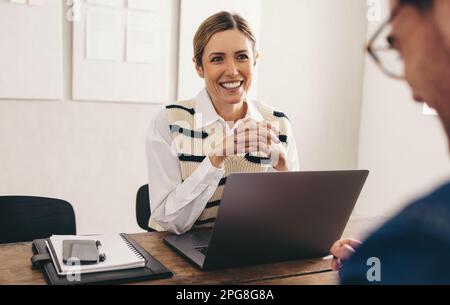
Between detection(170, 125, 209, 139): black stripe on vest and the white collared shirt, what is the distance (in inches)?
0.9

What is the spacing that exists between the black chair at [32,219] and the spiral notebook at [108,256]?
0.57 metres

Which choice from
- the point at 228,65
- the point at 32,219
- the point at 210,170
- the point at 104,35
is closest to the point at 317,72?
the point at 104,35

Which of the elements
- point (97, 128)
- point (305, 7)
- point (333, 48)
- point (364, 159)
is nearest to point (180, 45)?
point (97, 128)

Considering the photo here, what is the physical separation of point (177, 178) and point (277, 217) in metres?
0.64

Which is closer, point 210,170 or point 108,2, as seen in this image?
point 210,170

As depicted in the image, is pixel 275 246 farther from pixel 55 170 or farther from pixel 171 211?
pixel 55 170

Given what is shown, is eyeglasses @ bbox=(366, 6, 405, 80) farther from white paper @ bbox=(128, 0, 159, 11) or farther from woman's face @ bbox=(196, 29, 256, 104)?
white paper @ bbox=(128, 0, 159, 11)

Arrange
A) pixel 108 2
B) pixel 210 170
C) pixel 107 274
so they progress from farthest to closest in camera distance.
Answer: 1. pixel 108 2
2. pixel 210 170
3. pixel 107 274

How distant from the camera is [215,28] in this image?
1706mm

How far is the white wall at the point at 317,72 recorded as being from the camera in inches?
135

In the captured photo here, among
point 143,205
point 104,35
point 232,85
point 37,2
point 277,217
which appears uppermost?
point 37,2

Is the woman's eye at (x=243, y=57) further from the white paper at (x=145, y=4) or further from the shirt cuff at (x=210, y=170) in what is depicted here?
the white paper at (x=145, y=4)

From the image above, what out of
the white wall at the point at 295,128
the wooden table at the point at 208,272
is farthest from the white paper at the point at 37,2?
the wooden table at the point at 208,272

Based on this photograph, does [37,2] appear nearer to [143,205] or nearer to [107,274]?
[143,205]
